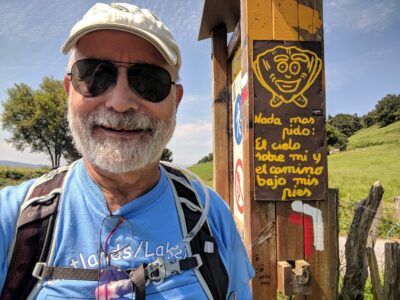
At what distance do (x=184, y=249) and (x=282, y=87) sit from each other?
1.55 meters

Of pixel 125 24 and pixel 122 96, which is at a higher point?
pixel 125 24

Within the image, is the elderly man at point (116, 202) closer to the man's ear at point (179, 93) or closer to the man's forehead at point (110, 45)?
the man's forehead at point (110, 45)

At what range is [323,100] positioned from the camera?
2.41m

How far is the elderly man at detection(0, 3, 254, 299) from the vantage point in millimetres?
1162

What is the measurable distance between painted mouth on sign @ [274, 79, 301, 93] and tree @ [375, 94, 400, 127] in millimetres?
80400

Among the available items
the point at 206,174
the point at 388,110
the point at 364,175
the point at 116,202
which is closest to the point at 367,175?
the point at 364,175

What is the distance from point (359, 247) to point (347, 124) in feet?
303

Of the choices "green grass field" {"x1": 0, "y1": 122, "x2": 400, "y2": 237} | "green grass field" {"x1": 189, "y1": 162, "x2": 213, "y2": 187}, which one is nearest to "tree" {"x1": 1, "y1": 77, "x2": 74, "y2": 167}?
"green grass field" {"x1": 0, "y1": 122, "x2": 400, "y2": 237}

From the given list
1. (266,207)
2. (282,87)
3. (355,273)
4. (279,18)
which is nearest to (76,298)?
(266,207)

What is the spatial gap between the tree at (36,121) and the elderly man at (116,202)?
116 ft

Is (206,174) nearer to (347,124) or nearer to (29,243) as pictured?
(29,243)

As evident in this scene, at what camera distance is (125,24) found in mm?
1354

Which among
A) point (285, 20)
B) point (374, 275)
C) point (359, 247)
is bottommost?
point (374, 275)

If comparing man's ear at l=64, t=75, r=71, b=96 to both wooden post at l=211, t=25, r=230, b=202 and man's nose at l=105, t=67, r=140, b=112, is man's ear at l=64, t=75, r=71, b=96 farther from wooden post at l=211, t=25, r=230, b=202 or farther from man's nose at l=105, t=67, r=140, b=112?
wooden post at l=211, t=25, r=230, b=202
